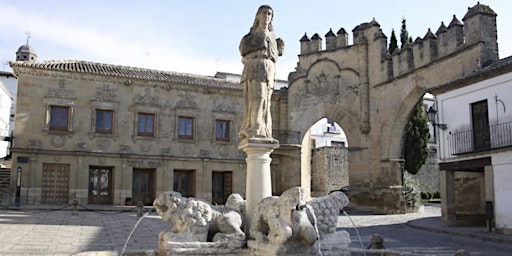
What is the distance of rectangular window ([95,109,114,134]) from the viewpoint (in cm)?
2146

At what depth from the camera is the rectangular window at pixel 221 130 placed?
2369 cm

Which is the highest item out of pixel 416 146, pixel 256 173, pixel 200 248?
pixel 416 146

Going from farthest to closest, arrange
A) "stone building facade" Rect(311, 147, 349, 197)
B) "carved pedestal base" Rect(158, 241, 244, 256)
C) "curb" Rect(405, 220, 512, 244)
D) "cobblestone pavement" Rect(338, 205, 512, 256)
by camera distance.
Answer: "stone building facade" Rect(311, 147, 349, 197)
"curb" Rect(405, 220, 512, 244)
"cobblestone pavement" Rect(338, 205, 512, 256)
"carved pedestal base" Rect(158, 241, 244, 256)

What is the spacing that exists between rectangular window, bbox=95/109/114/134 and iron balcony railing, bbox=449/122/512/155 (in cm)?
1435

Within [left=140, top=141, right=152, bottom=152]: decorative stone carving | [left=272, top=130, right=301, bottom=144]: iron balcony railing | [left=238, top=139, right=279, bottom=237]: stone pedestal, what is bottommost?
[left=238, top=139, right=279, bottom=237]: stone pedestal

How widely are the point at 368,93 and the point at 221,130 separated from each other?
737cm

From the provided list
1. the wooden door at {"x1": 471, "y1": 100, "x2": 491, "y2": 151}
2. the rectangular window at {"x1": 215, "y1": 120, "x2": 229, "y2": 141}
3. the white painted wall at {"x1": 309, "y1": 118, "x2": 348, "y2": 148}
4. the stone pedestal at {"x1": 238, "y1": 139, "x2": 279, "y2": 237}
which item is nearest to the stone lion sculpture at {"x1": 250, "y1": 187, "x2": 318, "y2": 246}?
the stone pedestal at {"x1": 238, "y1": 139, "x2": 279, "y2": 237}

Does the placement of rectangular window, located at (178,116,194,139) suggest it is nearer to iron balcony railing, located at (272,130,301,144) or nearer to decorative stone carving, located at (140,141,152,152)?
decorative stone carving, located at (140,141,152,152)

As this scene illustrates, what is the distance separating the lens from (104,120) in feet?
70.8

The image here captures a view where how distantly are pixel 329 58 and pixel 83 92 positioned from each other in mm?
11622

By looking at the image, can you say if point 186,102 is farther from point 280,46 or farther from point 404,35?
point 280,46

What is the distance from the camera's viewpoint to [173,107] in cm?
2277

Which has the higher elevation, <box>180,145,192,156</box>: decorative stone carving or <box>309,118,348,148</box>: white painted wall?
<box>309,118,348,148</box>: white painted wall

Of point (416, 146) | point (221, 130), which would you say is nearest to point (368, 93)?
point (416, 146)
